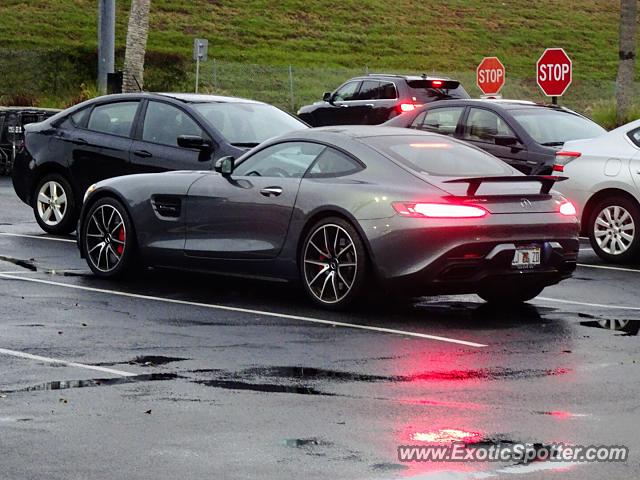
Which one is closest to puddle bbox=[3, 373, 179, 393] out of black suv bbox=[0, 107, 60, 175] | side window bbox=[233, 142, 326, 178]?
side window bbox=[233, 142, 326, 178]

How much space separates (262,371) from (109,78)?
25.4 metres

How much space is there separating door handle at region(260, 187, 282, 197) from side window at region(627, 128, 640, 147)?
4.98m

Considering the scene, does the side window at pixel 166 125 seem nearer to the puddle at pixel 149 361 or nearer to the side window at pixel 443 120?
the side window at pixel 443 120

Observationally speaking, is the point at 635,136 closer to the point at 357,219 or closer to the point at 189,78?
the point at 357,219

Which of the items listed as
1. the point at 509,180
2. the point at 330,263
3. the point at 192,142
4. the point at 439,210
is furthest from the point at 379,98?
the point at 439,210

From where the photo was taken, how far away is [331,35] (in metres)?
71.2

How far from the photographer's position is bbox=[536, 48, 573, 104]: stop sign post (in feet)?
93.9

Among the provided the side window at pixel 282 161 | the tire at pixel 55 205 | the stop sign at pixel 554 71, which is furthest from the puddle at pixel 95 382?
the stop sign at pixel 554 71

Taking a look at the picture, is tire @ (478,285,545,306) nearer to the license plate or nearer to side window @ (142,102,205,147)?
the license plate

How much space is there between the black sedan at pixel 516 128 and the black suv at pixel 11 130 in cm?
991

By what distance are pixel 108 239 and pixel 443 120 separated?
24.2 feet

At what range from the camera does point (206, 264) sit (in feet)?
42.4

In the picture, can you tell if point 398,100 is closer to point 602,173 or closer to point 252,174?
point 602,173

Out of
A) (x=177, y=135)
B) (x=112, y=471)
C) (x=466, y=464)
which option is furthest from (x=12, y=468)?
(x=177, y=135)
